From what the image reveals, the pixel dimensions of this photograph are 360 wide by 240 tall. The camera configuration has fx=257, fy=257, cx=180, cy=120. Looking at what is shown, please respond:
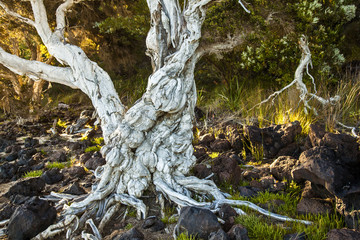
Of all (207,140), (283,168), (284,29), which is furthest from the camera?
(284,29)

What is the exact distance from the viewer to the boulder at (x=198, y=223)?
242 centimetres

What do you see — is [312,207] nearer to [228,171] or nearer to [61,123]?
[228,171]

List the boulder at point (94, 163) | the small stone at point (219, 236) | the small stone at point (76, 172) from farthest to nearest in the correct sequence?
the boulder at point (94, 163)
the small stone at point (76, 172)
the small stone at point (219, 236)

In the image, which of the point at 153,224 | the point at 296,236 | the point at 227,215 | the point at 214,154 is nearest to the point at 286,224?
the point at 296,236

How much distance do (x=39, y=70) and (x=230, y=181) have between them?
3.81 m

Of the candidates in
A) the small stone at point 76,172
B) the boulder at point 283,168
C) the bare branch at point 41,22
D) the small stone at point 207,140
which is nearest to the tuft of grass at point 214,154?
the small stone at point 207,140

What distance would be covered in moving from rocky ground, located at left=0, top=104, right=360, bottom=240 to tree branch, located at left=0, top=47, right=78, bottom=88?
1543 millimetres

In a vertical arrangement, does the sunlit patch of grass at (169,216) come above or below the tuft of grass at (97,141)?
below

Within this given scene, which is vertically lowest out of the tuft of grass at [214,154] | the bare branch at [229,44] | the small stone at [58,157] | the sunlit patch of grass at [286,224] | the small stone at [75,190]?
the sunlit patch of grass at [286,224]

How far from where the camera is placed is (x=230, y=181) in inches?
144

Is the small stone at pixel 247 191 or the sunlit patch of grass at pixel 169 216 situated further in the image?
the small stone at pixel 247 191

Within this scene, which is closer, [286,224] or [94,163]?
[286,224]

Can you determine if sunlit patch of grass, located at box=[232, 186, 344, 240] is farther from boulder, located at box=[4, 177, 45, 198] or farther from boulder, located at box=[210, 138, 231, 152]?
boulder, located at box=[4, 177, 45, 198]

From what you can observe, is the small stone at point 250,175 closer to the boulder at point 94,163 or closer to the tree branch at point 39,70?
the boulder at point 94,163
